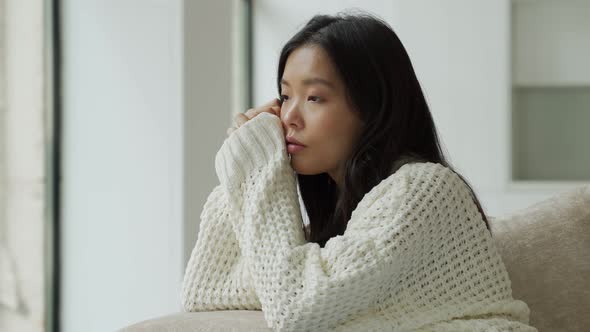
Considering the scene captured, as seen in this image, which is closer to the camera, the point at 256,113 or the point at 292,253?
the point at 292,253

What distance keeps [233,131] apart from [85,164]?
132 centimetres

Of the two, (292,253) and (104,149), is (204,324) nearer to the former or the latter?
(292,253)

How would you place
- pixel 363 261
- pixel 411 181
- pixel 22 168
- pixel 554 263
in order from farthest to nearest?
pixel 22 168 → pixel 554 263 → pixel 411 181 → pixel 363 261

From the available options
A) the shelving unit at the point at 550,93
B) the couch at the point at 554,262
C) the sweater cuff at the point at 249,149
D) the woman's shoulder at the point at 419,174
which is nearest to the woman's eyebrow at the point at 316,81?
the sweater cuff at the point at 249,149

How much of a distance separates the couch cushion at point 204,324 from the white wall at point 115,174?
1307 mm

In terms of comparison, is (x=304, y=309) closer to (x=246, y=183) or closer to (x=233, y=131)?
(x=246, y=183)

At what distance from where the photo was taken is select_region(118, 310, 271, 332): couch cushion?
1.22m

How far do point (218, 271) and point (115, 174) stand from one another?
53.7 inches

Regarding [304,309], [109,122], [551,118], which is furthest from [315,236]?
[551,118]

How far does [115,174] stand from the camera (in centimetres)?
274

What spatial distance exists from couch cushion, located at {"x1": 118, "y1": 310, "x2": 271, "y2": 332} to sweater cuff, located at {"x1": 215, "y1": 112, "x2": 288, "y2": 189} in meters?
0.26

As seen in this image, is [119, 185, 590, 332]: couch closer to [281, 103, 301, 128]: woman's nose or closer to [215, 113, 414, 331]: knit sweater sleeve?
[215, 113, 414, 331]: knit sweater sleeve

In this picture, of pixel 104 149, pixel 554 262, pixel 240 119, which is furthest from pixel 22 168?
pixel 554 262

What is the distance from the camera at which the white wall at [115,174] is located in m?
2.62
